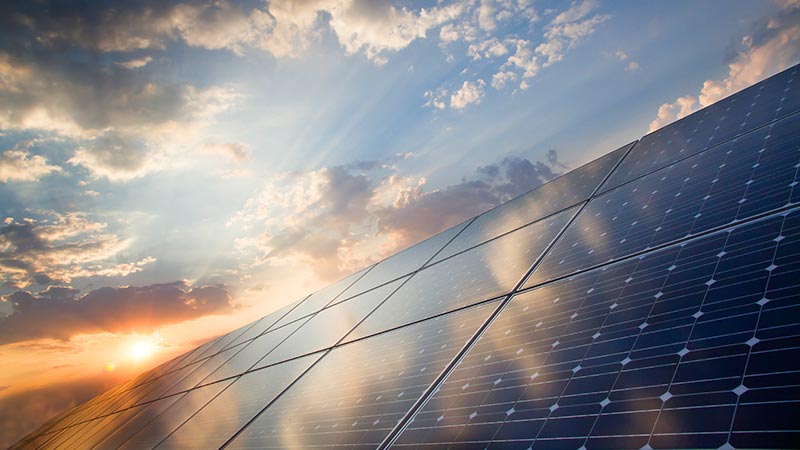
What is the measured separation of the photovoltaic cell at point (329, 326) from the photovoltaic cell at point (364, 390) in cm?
242

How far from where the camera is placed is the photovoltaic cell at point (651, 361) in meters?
2.59

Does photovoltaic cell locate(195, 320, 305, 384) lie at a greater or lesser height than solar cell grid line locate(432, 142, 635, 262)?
lesser

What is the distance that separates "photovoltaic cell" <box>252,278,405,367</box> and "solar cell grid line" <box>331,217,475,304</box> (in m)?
1.06

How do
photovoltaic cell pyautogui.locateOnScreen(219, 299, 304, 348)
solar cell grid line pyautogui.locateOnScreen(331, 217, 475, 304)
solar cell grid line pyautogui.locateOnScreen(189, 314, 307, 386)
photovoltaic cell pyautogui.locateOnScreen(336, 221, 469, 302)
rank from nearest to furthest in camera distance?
solar cell grid line pyautogui.locateOnScreen(189, 314, 307, 386) → solar cell grid line pyautogui.locateOnScreen(331, 217, 475, 304) → photovoltaic cell pyautogui.locateOnScreen(336, 221, 469, 302) → photovoltaic cell pyautogui.locateOnScreen(219, 299, 304, 348)

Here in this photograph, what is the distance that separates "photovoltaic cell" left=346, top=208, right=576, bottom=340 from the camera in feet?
27.0

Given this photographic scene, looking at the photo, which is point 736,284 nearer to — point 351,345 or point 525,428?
Answer: point 525,428

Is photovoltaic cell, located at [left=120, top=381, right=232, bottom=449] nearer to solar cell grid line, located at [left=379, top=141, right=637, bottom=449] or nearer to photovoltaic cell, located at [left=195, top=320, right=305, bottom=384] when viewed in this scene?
photovoltaic cell, located at [left=195, top=320, right=305, bottom=384]

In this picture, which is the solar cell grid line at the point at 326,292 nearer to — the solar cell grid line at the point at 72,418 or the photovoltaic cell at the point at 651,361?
the photovoltaic cell at the point at 651,361

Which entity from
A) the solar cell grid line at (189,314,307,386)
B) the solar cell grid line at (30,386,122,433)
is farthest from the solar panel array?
the solar cell grid line at (30,386,122,433)

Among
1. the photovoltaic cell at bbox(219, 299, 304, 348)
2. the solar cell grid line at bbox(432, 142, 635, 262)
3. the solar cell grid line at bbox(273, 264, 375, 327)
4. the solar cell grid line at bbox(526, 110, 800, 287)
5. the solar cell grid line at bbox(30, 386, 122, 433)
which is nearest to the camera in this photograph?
the solar cell grid line at bbox(526, 110, 800, 287)

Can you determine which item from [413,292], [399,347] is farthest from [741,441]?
[413,292]

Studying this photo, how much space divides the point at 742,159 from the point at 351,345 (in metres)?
8.82

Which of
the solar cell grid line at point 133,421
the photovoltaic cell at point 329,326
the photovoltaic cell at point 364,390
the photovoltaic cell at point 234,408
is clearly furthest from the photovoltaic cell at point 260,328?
the photovoltaic cell at point 364,390

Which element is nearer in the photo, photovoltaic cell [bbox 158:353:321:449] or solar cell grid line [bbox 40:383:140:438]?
photovoltaic cell [bbox 158:353:321:449]
